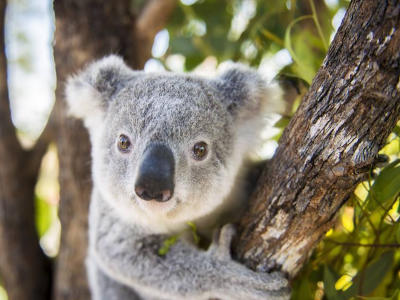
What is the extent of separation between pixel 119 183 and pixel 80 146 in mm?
1143

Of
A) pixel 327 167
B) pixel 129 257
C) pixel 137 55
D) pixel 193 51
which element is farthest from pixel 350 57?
pixel 137 55

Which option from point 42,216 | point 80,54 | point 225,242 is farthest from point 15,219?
point 225,242

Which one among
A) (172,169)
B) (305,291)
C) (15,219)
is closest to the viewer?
(172,169)

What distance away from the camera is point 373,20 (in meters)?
1.08

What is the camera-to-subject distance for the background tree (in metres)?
1.16

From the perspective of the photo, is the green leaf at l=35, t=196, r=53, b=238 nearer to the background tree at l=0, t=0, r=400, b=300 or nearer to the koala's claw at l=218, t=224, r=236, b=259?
the background tree at l=0, t=0, r=400, b=300

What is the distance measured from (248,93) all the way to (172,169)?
0.63 metres

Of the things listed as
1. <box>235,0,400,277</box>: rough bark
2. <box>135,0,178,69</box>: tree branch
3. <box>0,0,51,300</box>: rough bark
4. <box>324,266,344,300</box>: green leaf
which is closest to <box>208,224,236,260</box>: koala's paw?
<box>235,0,400,277</box>: rough bark

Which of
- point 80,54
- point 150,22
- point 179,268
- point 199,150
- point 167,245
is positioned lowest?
point 179,268

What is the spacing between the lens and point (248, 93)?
180 centimetres

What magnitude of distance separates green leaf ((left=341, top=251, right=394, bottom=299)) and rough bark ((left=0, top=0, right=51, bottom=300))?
8.80 feet

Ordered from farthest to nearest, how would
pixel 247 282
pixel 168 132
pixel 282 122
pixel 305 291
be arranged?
pixel 282 122 < pixel 305 291 < pixel 247 282 < pixel 168 132

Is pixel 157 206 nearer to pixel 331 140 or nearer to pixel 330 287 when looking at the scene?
pixel 331 140

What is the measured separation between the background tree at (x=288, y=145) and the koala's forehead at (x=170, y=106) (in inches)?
13.5
